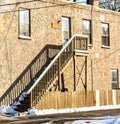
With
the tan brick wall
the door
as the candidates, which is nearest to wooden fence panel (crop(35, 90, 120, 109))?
the tan brick wall

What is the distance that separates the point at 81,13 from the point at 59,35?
10.7ft

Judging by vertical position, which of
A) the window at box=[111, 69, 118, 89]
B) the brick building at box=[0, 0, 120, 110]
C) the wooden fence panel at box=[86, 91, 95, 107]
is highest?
the brick building at box=[0, 0, 120, 110]

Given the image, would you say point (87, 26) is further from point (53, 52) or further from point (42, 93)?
point (42, 93)

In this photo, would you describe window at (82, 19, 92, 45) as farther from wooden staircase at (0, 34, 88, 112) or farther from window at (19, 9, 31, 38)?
window at (19, 9, 31, 38)

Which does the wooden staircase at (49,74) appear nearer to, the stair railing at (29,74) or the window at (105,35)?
the stair railing at (29,74)

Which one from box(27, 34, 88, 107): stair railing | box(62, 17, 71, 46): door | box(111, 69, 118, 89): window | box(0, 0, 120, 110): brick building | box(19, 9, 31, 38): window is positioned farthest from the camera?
box(111, 69, 118, 89): window

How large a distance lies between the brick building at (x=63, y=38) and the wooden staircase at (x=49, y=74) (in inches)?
21.8

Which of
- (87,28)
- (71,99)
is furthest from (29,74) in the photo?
(87,28)

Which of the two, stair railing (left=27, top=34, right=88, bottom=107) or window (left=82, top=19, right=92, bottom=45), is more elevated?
window (left=82, top=19, right=92, bottom=45)

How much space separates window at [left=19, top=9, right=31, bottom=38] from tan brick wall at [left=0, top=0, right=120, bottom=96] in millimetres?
332

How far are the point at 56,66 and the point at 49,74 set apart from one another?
2.80ft

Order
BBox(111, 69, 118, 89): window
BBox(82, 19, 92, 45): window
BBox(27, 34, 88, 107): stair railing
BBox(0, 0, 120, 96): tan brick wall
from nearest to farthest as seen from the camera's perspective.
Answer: BBox(27, 34, 88, 107): stair railing, BBox(0, 0, 120, 96): tan brick wall, BBox(82, 19, 92, 45): window, BBox(111, 69, 118, 89): window

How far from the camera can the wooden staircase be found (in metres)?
29.6

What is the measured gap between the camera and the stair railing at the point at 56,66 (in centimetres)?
2987
